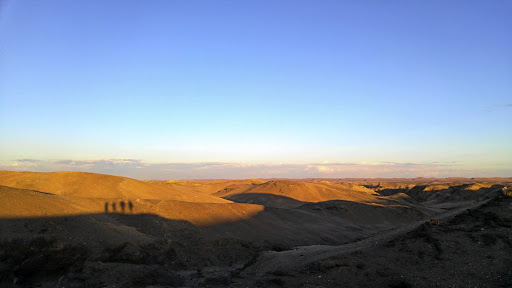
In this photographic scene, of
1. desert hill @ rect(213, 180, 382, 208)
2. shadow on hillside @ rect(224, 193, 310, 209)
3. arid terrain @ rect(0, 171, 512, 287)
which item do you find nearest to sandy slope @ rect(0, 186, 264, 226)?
arid terrain @ rect(0, 171, 512, 287)

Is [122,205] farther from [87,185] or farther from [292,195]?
[292,195]

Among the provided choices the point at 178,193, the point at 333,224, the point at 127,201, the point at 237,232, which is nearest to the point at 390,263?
the point at 237,232

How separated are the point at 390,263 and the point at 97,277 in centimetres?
909

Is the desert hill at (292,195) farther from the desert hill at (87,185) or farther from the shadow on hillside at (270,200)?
the desert hill at (87,185)

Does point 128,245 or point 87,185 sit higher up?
point 87,185

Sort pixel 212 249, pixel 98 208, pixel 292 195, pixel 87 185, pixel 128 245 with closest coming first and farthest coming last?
pixel 128 245 < pixel 212 249 < pixel 98 208 < pixel 87 185 < pixel 292 195

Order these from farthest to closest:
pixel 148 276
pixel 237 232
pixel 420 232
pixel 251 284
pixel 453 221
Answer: pixel 237 232, pixel 453 221, pixel 420 232, pixel 148 276, pixel 251 284

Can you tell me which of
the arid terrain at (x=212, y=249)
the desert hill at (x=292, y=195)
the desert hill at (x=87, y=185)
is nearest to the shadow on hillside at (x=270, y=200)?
the desert hill at (x=292, y=195)

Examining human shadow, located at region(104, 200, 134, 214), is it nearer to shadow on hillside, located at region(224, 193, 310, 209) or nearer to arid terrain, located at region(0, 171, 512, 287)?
arid terrain, located at region(0, 171, 512, 287)

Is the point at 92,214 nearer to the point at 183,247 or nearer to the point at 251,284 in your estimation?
the point at 183,247

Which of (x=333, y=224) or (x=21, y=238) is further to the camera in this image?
(x=333, y=224)

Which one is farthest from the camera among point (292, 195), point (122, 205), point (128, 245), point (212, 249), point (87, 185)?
point (292, 195)

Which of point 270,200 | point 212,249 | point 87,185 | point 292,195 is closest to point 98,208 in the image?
point 212,249

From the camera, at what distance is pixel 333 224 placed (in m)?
27.2
